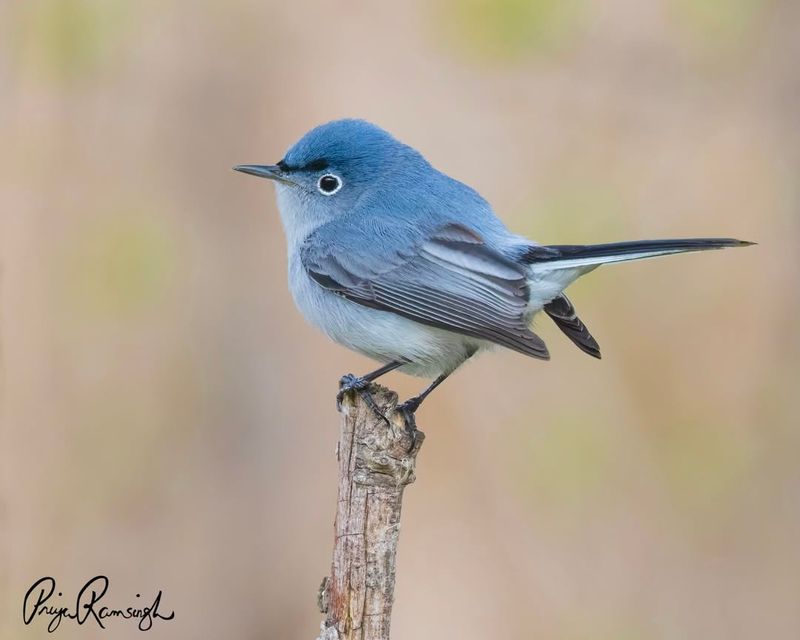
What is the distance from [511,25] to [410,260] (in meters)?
1.45

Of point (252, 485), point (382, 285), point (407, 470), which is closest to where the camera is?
point (407, 470)

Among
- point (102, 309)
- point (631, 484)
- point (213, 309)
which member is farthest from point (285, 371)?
point (631, 484)

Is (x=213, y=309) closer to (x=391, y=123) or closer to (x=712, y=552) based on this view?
(x=391, y=123)

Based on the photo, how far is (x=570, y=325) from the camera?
3807 millimetres

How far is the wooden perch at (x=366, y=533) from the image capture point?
2.96 metres

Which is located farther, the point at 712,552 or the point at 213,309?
the point at 213,309

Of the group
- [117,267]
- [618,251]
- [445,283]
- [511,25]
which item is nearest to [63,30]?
[117,267]

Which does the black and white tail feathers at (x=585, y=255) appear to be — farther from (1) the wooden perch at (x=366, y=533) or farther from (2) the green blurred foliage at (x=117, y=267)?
(2) the green blurred foliage at (x=117, y=267)

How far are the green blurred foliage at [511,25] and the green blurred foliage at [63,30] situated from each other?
1.49m

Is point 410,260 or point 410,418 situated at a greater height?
point 410,260

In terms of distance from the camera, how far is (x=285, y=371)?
5.24 metres

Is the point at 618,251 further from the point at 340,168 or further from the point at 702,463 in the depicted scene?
the point at 702,463

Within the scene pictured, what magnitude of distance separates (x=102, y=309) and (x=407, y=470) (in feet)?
7.34

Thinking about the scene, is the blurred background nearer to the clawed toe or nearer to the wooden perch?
the clawed toe
